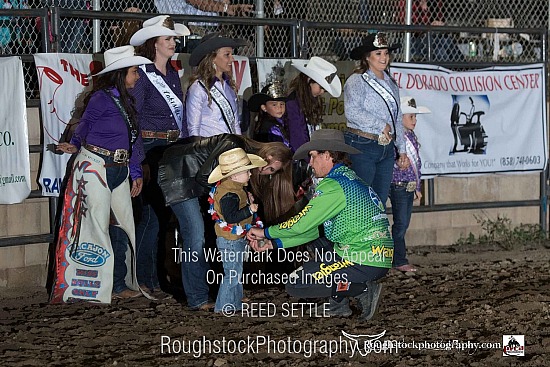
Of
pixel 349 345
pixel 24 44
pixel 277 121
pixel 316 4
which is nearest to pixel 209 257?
pixel 277 121

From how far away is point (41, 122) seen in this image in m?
8.62

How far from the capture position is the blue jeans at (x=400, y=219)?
9555 millimetres

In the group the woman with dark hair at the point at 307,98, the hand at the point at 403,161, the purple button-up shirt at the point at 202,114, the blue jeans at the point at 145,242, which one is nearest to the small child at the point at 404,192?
the hand at the point at 403,161

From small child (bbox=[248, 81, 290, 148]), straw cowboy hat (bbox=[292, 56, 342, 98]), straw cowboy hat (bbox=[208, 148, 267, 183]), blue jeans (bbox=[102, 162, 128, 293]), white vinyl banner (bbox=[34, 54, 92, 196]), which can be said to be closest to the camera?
straw cowboy hat (bbox=[208, 148, 267, 183])

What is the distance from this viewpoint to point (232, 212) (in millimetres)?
7254

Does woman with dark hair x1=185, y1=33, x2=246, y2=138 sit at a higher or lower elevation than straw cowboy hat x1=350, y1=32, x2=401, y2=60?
lower

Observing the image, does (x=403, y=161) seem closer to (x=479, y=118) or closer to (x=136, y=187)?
(x=479, y=118)

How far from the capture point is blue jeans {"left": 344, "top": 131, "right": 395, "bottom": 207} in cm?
898

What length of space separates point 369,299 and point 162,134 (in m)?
2.21

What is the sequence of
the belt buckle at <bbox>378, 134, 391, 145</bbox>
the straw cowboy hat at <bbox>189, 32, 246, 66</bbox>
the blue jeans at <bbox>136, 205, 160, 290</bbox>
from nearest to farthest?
the straw cowboy hat at <bbox>189, 32, 246, 66</bbox> < the blue jeans at <bbox>136, 205, 160, 290</bbox> < the belt buckle at <bbox>378, 134, 391, 145</bbox>

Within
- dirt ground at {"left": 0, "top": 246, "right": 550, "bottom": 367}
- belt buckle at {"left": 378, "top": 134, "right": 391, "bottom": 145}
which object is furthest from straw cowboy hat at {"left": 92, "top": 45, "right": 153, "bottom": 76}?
belt buckle at {"left": 378, "top": 134, "right": 391, "bottom": 145}

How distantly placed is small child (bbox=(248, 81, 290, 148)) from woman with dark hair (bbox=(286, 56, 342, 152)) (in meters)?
0.07

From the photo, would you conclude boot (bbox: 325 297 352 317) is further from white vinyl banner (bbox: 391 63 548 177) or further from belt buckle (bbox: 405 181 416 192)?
white vinyl banner (bbox: 391 63 548 177)

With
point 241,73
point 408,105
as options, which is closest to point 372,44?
point 408,105
